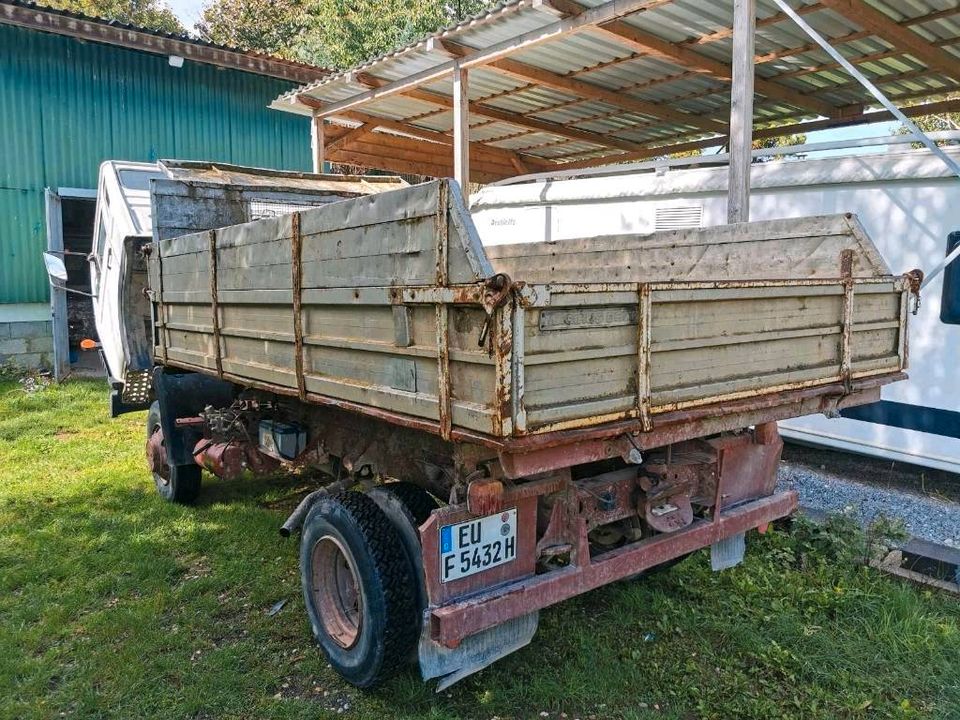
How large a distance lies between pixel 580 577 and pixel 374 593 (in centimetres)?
84

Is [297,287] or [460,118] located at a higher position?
[460,118]

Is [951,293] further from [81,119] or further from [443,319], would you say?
[81,119]

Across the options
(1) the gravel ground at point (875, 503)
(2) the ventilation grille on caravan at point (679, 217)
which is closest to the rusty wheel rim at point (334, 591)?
(1) the gravel ground at point (875, 503)

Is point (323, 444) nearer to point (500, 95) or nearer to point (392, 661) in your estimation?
point (392, 661)

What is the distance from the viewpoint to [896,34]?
6.39 meters

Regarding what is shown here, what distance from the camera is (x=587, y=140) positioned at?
1166cm

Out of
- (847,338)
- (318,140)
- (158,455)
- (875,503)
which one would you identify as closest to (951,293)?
(875,503)

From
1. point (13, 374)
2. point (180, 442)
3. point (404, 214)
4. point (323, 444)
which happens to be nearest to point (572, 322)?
point (404, 214)

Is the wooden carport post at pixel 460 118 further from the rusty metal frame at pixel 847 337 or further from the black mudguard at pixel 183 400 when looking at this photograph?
the rusty metal frame at pixel 847 337

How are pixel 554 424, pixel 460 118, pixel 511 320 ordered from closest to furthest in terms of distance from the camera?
pixel 511 320 < pixel 554 424 < pixel 460 118

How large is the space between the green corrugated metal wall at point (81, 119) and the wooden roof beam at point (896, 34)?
10.1 metres

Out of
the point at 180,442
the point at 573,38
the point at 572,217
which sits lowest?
the point at 180,442

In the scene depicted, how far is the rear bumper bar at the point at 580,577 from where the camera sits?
2539 millimetres

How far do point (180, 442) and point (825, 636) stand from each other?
416cm
